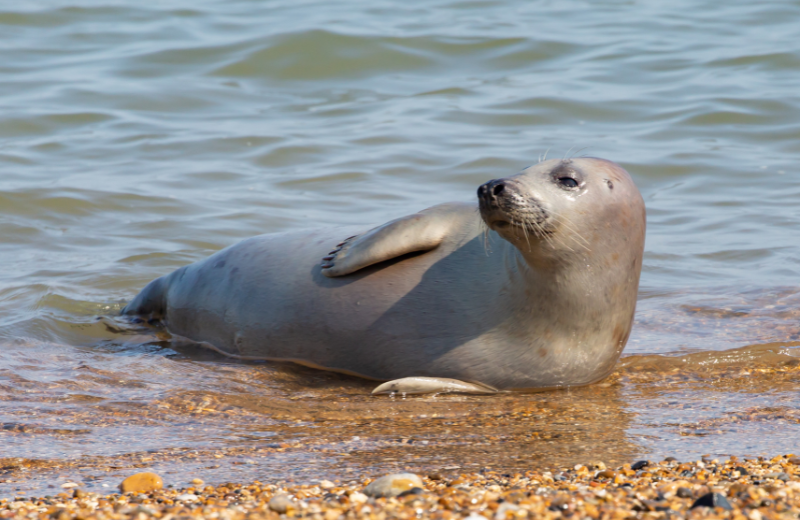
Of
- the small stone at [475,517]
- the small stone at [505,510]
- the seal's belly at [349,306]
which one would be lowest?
the seal's belly at [349,306]

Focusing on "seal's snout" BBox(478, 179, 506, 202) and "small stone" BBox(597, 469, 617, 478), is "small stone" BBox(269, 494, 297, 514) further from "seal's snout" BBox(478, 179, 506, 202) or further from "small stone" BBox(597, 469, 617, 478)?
"seal's snout" BBox(478, 179, 506, 202)

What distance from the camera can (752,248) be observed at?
23.9 feet

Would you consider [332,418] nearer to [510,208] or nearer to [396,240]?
[396,240]

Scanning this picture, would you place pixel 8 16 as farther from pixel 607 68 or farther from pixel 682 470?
pixel 682 470

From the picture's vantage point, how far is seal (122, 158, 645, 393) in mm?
4090

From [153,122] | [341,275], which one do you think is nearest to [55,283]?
[341,275]

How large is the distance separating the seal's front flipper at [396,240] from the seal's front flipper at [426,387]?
Answer: 0.58 metres

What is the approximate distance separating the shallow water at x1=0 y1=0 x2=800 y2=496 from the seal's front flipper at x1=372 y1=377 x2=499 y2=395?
70mm

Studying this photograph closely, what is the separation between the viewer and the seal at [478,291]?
13.4 ft

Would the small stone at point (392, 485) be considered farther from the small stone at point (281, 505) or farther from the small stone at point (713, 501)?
the small stone at point (713, 501)

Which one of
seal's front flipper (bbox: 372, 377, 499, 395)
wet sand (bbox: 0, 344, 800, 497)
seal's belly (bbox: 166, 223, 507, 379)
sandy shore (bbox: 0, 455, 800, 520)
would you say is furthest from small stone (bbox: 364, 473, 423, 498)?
seal's belly (bbox: 166, 223, 507, 379)

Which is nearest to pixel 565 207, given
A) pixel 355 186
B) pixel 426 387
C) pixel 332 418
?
pixel 426 387

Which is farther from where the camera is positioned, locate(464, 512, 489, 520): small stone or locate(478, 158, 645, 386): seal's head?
locate(478, 158, 645, 386): seal's head

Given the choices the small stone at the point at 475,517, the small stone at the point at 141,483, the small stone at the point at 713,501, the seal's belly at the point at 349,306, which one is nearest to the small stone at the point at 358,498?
the small stone at the point at 475,517
